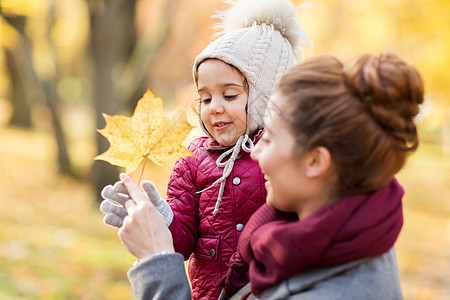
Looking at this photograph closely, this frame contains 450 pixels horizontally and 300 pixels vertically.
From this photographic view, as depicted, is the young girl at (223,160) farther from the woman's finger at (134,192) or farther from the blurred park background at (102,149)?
the blurred park background at (102,149)

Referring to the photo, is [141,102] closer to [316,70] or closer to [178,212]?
[178,212]

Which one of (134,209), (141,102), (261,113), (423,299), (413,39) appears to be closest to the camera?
(134,209)

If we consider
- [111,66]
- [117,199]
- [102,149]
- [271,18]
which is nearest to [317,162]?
[117,199]

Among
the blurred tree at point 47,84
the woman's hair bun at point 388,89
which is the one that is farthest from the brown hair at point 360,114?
the blurred tree at point 47,84

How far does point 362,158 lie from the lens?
1.36m

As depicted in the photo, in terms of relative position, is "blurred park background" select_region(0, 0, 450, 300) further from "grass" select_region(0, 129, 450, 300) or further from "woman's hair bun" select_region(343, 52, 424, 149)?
"woman's hair bun" select_region(343, 52, 424, 149)

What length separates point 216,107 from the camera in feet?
6.30

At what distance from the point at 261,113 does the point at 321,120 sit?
62 centimetres

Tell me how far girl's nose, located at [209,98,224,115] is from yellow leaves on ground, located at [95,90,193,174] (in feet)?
0.49

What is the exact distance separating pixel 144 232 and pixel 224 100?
0.64 metres

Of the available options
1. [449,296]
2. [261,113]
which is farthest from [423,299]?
[261,113]

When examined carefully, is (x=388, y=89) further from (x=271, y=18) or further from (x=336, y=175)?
(x=271, y=18)

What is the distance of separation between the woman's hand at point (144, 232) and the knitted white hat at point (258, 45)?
1.85 feet

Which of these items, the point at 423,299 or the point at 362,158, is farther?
the point at 423,299
